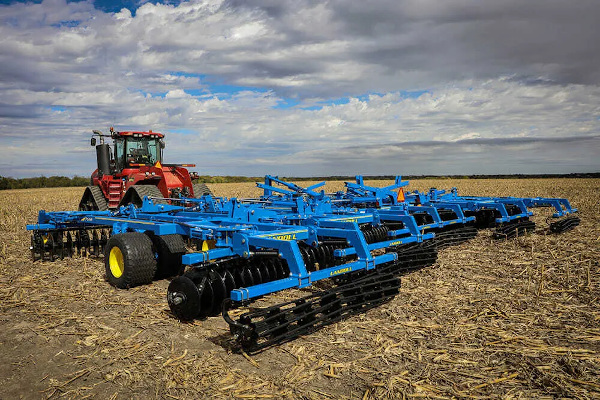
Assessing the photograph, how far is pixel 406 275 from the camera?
6000 millimetres

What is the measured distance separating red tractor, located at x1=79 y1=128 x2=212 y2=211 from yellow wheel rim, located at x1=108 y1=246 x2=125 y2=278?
4049 millimetres

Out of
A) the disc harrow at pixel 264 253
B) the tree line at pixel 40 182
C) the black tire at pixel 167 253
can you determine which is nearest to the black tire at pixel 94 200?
the disc harrow at pixel 264 253

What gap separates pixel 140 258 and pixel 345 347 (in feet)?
11.0

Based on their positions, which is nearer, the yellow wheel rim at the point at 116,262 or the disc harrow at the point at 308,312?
the disc harrow at the point at 308,312

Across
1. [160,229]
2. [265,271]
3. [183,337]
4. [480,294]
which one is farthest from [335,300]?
[160,229]

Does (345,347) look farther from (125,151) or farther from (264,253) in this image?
(125,151)

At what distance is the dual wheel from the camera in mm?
5699

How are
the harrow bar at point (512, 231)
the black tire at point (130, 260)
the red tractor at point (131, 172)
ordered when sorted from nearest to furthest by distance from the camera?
the black tire at point (130, 260)
the harrow bar at point (512, 231)
the red tractor at point (131, 172)

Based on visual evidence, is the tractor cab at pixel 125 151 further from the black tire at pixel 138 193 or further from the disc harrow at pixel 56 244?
the disc harrow at pixel 56 244

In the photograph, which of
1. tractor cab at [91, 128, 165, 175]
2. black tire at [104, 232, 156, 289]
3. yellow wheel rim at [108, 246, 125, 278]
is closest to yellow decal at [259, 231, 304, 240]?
black tire at [104, 232, 156, 289]

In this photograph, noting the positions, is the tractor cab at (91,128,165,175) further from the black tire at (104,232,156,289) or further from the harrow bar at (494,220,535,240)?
the harrow bar at (494,220,535,240)

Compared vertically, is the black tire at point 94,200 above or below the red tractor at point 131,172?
below

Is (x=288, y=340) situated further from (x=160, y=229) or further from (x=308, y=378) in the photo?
(x=160, y=229)

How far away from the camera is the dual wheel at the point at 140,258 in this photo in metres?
5.70
